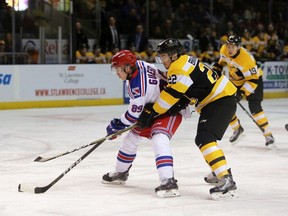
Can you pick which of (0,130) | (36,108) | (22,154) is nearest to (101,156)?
(22,154)

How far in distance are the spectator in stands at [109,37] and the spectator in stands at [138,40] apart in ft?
1.79

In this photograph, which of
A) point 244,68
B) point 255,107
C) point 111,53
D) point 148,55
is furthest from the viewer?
point 148,55

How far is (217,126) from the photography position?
16.6ft

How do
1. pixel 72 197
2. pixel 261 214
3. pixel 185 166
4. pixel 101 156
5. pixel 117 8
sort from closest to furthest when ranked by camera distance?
pixel 261 214 < pixel 72 197 < pixel 185 166 < pixel 101 156 < pixel 117 8

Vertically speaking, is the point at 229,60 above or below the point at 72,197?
above

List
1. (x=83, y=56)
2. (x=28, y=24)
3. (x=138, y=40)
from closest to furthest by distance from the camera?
1. (x=28, y=24)
2. (x=83, y=56)
3. (x=138, y=40)

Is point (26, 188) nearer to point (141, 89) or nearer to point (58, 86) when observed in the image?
point (141, 89)

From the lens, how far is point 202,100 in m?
5.16

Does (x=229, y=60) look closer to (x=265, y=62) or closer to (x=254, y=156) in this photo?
(x=254, y=156)

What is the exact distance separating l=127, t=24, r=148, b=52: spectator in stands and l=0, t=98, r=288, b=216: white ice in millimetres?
5078

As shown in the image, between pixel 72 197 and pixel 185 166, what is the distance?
1.71 metres

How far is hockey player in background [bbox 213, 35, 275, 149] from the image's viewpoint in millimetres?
7875

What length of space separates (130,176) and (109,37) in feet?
28.9

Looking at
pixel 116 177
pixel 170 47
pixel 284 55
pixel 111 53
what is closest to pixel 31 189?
pixel 116 177
